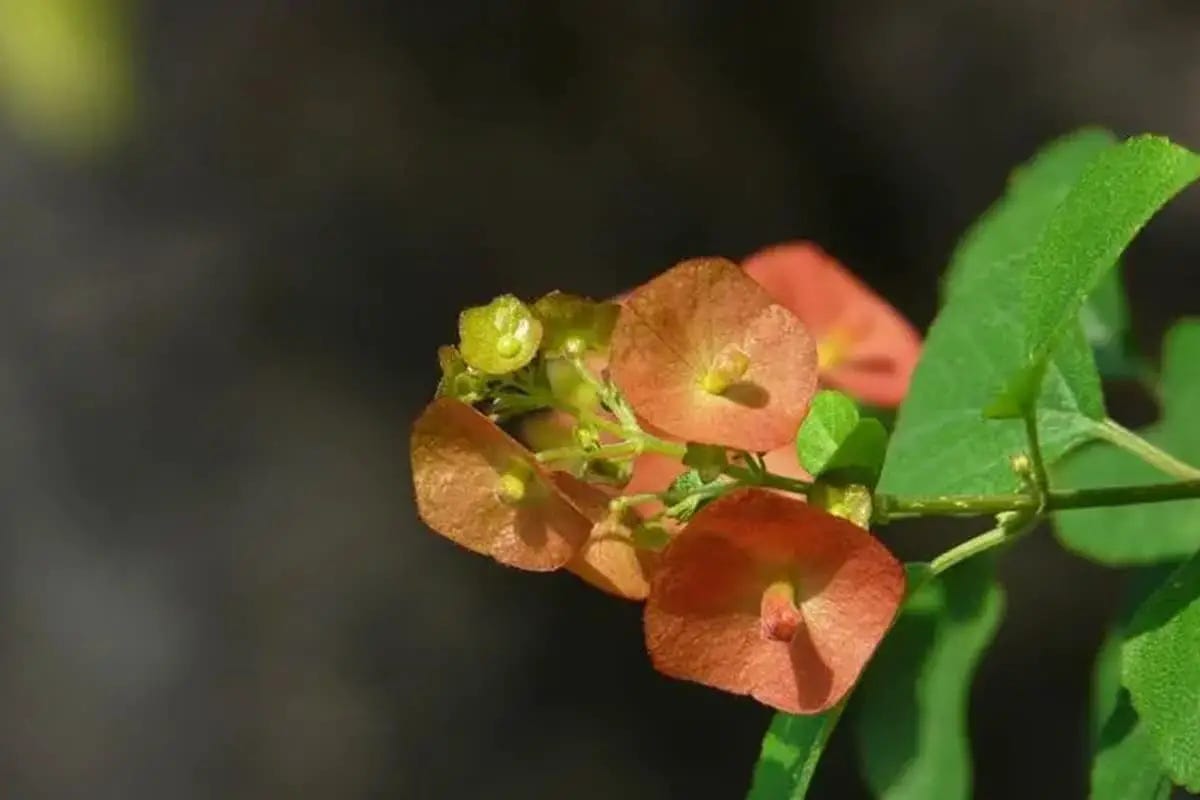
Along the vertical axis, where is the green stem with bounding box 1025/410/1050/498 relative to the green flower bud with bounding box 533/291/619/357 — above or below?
below

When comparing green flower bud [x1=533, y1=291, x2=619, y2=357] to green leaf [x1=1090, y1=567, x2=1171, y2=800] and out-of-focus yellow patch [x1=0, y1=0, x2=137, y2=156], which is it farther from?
out-of-focus yellow patch [x1=0, y1=0, x2=137, y2=156]

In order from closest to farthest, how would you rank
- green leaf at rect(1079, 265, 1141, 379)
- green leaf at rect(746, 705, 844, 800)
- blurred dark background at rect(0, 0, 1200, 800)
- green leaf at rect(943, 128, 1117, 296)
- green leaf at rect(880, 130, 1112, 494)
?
green leaf at rect(746, 705, 844, 800)
green leaf at rect(880, 130, 1112, 494)
green leaf at rect(943, 128, 1117, 296)
green leaf at rect(1079, 265, 1141, 379)
blurred dark background at rect(0, 0, 1200, 800)

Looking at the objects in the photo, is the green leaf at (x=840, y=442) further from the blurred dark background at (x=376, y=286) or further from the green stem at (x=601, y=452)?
the blurred dark background at (x=376, y=286)

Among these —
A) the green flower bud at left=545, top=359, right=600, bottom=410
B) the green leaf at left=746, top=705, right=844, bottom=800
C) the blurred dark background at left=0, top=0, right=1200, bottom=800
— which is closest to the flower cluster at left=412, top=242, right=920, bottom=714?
the green flower bud at left=545, top=359, right=600, bottom=410

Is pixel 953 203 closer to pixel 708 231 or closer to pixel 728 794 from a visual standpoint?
pixel 708 231

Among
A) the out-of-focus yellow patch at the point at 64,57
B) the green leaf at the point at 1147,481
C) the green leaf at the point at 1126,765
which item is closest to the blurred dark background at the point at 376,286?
the out-of-focus yellow patch at the point at 64,57
